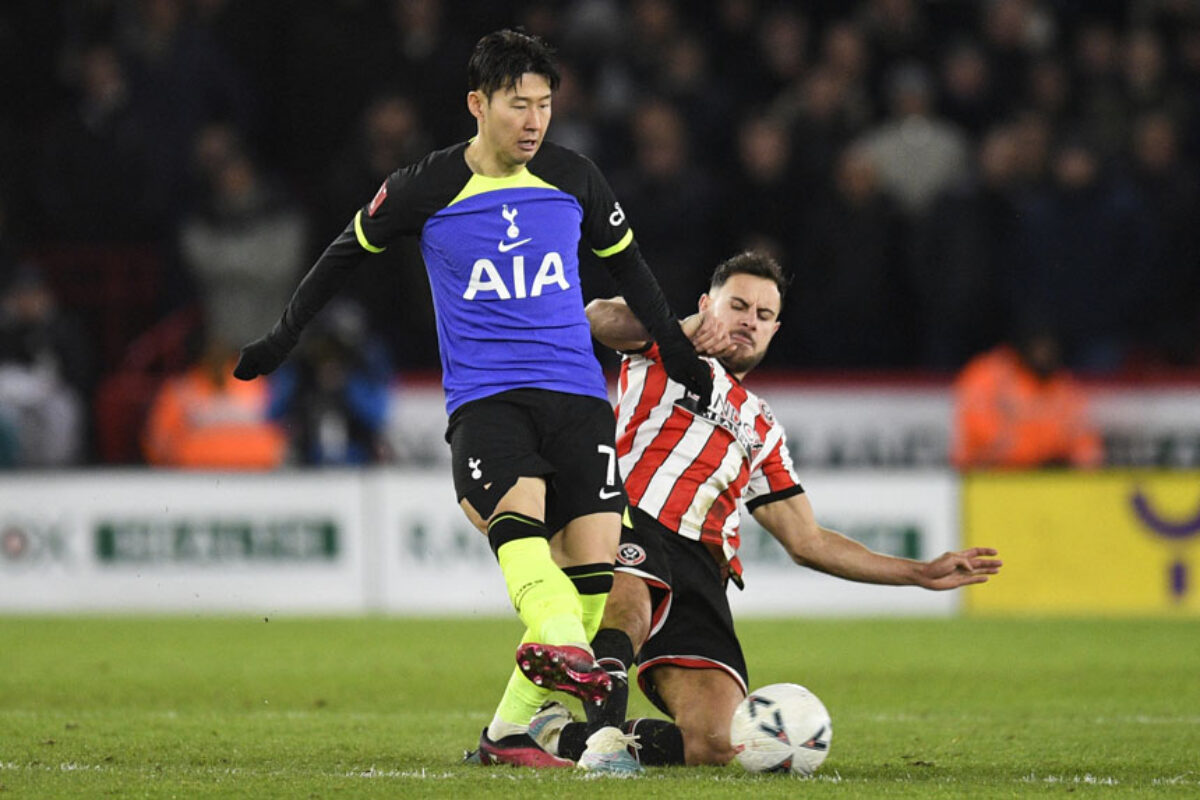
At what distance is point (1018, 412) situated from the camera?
46.8 ft

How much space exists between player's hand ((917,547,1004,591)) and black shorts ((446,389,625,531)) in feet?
3.34

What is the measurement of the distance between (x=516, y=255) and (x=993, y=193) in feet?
31.0

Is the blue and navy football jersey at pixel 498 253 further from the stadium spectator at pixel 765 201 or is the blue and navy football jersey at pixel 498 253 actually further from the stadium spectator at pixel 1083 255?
the stadium spectator at pixel 1083 255

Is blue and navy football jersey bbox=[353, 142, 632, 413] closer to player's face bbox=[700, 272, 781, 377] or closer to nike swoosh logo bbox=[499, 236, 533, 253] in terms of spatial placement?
nike swoosh logo bbox=[499, 236, 533, 253]

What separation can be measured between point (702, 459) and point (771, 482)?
254 mm

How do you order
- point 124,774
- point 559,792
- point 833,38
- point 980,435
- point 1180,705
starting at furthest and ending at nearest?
point 833,38, point 980,435, point 1180,705, point 124,774, point 559,792

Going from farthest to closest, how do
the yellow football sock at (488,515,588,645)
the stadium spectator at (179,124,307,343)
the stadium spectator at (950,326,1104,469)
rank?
the stadium spectator at (179,124,307,343) → the stadium spectator at (950,326,1104,469) → the yellow football sock at (488,515,588,645)

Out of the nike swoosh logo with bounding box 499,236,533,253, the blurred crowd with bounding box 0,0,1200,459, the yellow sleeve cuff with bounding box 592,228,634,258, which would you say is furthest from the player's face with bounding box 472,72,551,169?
the blurred crowd with bounding box 0,0,1200,459

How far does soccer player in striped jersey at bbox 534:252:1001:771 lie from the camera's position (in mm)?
6355

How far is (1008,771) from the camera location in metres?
6.09

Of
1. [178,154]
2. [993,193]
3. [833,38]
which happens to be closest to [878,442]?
[993,193]

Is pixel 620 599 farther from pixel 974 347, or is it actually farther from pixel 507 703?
pixel 974 347

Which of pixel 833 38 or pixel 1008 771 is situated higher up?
pixel 833 38

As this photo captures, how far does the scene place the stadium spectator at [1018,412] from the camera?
1417cm
